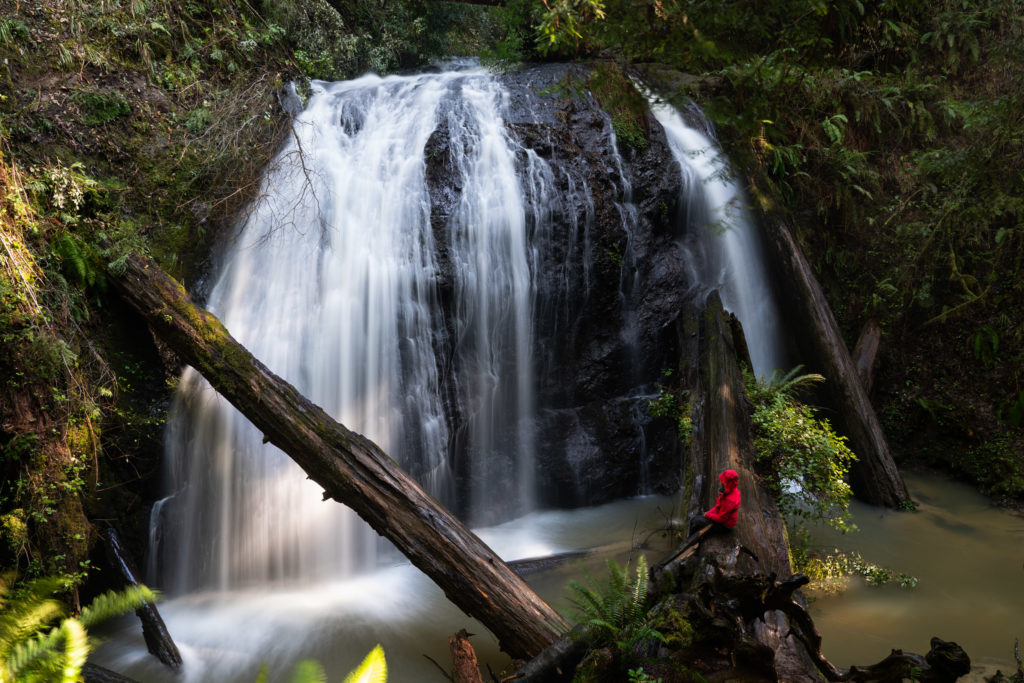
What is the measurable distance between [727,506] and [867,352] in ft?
20.2

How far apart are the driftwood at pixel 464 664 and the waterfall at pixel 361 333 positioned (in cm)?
263

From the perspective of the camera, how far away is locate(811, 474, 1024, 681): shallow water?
4.88 metres

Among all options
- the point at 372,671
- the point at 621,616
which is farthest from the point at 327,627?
the point at 372,671

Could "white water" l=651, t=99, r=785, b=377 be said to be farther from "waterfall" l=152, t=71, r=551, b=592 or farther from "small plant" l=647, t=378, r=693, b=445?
"waterfall" l=152, t=71, r=551, b=592

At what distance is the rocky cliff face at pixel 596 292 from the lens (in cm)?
816

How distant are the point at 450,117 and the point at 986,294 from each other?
818 cm

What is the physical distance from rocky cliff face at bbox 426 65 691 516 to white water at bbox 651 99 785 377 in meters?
0.47

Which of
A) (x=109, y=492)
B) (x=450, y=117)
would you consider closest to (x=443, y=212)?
(x=450, y=117)

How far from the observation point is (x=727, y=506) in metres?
4.52

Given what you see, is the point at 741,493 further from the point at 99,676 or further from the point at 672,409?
the point at 99,676

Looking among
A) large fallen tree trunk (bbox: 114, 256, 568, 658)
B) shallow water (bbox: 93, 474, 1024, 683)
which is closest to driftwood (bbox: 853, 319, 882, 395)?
shallow water (bbox: 93, 474, 1024, 683)

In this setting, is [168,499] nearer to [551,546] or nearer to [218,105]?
[551,546]

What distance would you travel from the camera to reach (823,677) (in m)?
3.36

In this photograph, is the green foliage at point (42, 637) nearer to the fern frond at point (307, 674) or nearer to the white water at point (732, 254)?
the fern frond at point (307, 674)
